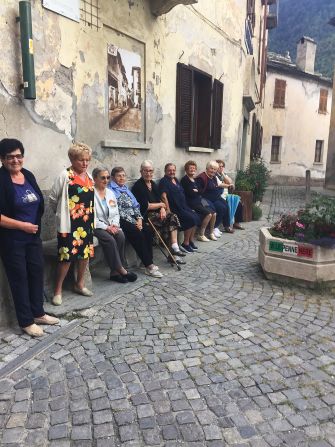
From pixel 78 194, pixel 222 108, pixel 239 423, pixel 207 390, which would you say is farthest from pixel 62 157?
pixel 222 108

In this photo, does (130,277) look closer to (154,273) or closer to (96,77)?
(154,273)

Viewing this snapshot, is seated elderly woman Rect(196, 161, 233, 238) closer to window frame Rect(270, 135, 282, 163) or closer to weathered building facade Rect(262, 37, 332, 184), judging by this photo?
weathered building facade Rect(262, 37, 332, 184)

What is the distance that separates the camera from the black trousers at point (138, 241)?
15.7ft

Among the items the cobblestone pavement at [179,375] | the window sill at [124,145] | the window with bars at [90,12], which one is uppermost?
the window with bars at [90,12]

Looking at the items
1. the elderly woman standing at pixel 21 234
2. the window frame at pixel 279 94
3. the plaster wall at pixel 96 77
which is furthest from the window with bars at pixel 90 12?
the window frame at pixel 279 94

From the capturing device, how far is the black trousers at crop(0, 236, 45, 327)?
318 centimetres

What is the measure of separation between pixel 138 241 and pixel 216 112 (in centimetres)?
450

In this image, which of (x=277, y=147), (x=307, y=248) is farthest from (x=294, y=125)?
(x=307, y=248)

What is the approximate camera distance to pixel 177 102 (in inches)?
262

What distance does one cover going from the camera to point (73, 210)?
12.2 feet

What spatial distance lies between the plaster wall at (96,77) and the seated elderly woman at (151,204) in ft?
1.05

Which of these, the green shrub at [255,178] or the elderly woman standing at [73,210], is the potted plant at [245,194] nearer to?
the green shrub at [255,178]

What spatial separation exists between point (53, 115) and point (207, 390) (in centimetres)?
306

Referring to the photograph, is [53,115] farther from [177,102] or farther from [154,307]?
[177,102]
